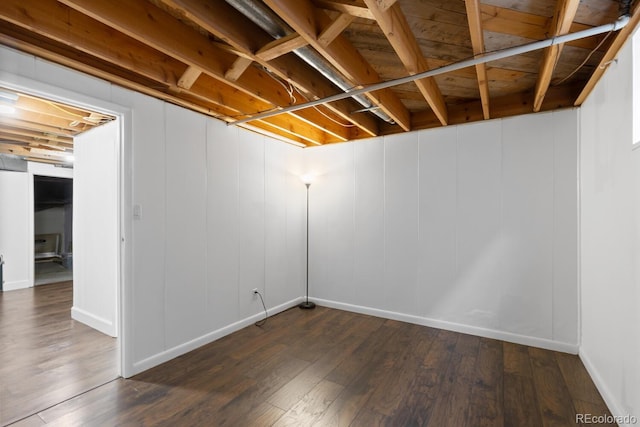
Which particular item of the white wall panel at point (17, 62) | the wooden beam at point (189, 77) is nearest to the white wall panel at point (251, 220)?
the wooden beam at point (189, 77)

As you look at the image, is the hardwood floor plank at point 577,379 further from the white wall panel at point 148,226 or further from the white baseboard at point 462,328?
the white wall panel at point 148,226

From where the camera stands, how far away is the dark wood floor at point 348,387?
1964 mm

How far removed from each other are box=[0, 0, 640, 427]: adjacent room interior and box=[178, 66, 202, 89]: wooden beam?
0.06 ft

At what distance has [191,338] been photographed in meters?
2.93

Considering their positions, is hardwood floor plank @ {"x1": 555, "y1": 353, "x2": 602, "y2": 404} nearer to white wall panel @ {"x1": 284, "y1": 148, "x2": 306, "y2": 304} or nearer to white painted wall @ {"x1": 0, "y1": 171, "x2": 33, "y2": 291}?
white wall panel @ {"x1": 284, "y1": 148, "x2": 306, "y2": 304}

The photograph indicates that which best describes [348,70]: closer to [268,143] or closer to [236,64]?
[236,64]

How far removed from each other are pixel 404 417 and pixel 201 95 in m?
3.08

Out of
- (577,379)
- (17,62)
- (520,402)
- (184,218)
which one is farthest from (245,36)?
(577,379)

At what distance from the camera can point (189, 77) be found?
2396mm

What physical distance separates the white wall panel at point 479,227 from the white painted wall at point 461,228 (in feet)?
0.03

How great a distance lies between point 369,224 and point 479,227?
1.32 metres

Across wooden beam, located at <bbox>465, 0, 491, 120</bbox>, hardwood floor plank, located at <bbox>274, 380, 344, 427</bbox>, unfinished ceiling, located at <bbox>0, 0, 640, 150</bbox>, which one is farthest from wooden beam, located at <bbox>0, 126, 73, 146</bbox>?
wooden beam, located at <bbox>465, 0, 491, 120</bbox>

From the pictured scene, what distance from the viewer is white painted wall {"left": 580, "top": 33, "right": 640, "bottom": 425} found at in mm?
1721

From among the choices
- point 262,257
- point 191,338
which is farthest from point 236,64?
point 191,338
